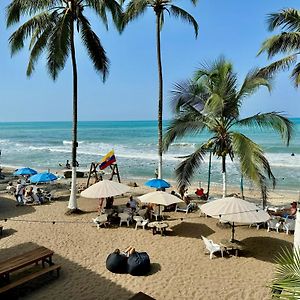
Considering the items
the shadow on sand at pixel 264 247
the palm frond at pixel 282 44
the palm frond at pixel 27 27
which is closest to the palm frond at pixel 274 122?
the palm frond at pixel 282 44

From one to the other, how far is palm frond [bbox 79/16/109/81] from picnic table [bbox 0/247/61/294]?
8.90 metres

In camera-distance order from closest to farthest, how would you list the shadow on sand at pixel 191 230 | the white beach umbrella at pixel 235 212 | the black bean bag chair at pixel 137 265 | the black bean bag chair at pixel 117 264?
the black bean bag chair at pixel 137 265, the black bean bag chair at pixel 117 264, the white beach umbrella at pixel 235 212, the shadow on sand at pixel 191 230

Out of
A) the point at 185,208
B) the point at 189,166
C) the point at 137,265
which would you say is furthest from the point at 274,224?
the point at 137,265

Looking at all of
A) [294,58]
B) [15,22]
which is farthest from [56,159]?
[294,58]

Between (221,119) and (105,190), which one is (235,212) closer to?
(221,119)

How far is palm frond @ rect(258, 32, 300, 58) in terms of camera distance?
1143 cm

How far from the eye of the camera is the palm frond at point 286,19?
11.4 metres

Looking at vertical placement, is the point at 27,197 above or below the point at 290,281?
below

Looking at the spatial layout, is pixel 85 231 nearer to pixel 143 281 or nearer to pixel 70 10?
pixel 143 281

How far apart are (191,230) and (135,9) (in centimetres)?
987

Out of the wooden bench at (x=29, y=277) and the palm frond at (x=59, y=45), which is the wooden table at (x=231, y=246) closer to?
the wooden bench at (x=29, y=277)

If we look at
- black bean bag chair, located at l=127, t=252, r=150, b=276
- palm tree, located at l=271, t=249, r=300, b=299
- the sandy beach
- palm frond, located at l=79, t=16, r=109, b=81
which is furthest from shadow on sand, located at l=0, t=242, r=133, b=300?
palm frond, located at l=79, t=16, r=109, b=81

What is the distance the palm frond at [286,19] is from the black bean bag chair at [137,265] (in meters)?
9.63

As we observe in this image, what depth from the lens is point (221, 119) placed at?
455 inches
